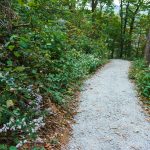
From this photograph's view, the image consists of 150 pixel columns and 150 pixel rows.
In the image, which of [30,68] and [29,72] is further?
[30,68]

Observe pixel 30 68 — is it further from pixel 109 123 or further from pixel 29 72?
pixel 109 123

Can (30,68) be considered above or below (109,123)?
above

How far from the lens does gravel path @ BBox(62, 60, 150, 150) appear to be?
16.0 feet

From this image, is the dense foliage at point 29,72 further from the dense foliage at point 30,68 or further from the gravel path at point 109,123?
the gravel path at point 109,123

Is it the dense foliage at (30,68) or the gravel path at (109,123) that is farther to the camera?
the gravel path at (109,123)

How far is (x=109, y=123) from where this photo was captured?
5879 millimetres

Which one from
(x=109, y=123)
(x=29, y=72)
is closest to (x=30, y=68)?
(x=29, y=72)

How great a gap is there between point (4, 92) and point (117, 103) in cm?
399

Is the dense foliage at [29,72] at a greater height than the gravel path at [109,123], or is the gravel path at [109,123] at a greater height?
the dense foliage at [29,72]

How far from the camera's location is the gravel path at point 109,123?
16.0 ft

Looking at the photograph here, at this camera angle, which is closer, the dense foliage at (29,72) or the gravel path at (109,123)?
the dense foliage at (29,72)

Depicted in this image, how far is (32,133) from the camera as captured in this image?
385cm

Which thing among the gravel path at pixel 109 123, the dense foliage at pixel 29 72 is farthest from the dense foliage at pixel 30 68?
the gravel path at pixel 109 123

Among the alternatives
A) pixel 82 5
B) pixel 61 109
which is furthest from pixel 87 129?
pixel 82 5
